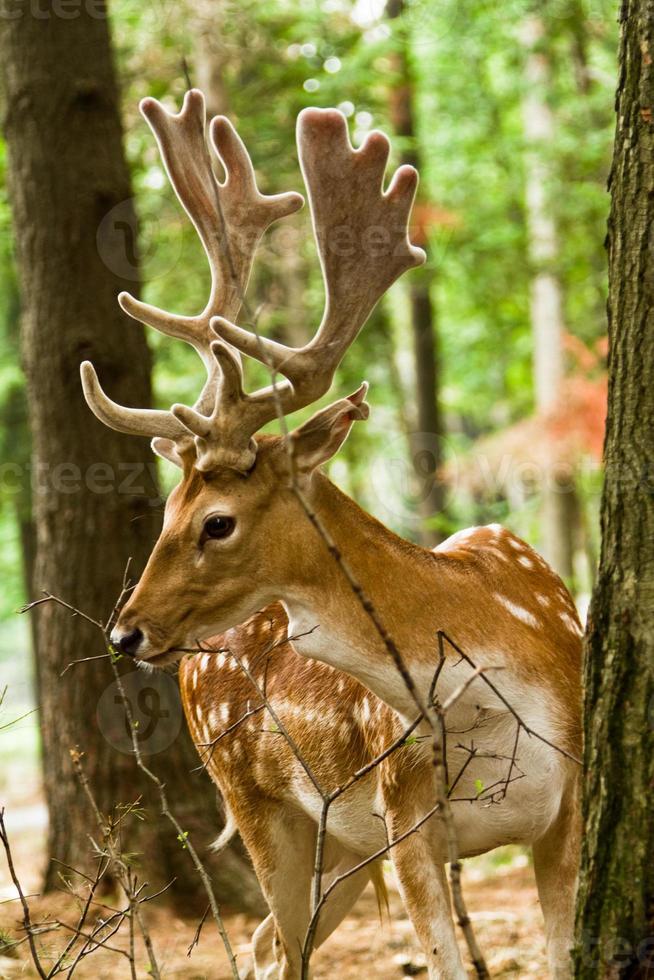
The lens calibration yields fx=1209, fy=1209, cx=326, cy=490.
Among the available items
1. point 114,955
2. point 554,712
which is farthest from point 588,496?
point 554,712

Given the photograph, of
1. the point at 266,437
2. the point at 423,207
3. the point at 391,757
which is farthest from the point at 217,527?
the point at 423,207

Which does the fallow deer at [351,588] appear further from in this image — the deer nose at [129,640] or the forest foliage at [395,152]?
the forest foliage at [395,152]

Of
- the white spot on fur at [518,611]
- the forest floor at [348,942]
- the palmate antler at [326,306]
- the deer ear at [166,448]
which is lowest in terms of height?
the forest floor at [348,942]

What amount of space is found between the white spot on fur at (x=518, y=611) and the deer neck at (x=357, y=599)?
24 centimetres

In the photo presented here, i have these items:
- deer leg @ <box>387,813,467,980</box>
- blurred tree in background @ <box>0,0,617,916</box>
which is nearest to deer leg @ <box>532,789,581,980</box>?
deer leg @ <box>387,813,467,980</box>

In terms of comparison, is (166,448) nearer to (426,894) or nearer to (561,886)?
(426,894)

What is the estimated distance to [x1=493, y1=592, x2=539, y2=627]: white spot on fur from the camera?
3.96 m

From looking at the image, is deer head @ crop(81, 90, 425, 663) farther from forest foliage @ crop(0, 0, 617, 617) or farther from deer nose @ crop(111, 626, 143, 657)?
forest foliage @ crop(0, 0, 617, 617)

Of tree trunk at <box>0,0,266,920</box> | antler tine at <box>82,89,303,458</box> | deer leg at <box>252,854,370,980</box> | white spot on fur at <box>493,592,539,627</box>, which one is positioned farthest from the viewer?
tree trunk at <box>0,0,266,920</box>

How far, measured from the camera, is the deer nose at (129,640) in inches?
145

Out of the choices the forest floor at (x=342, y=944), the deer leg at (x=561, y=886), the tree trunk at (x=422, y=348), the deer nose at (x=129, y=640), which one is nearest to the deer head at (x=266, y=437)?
the deer nose at (x=129, y=640)

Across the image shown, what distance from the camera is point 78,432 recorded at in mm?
6180

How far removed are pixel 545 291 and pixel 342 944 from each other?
10.9 metres

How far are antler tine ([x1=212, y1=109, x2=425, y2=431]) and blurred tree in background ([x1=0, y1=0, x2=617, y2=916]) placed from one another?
8.36 feet
